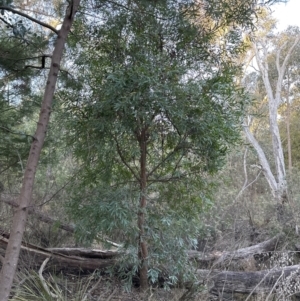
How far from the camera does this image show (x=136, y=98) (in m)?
2.90

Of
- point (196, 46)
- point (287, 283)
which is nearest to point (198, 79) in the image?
point (196, 46)

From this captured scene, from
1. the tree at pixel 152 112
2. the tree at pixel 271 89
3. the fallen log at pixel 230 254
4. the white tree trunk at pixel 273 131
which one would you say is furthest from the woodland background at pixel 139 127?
the tree at pixel 271 89

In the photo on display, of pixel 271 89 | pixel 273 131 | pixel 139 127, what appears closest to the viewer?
pixel 139 127

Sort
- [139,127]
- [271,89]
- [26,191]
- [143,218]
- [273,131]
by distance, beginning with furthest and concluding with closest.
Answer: [271,89]
[273,131]
[143,218]
[139,127]
[26,191]

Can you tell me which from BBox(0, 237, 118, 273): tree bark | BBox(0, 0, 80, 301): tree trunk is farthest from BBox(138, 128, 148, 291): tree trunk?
BBox(0, 0, 80, 301): tree trunk

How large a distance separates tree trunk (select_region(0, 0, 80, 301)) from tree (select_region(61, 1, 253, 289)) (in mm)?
569

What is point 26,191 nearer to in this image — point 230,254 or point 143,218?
point 143,218

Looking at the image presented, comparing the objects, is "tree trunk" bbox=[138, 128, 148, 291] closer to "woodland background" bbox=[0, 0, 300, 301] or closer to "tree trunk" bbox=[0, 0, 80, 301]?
"woodland background" bbox=[0, 0, 300, 301]

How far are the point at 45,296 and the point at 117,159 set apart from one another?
1.53 meters

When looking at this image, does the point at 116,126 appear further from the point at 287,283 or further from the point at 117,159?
the point at 287,283

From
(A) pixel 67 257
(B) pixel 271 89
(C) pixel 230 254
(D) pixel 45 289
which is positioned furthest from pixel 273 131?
(D) pixel 45 289

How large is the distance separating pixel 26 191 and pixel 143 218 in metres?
1.47

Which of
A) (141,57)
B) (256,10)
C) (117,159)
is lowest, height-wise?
(117,159)

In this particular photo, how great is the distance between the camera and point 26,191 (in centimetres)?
233
